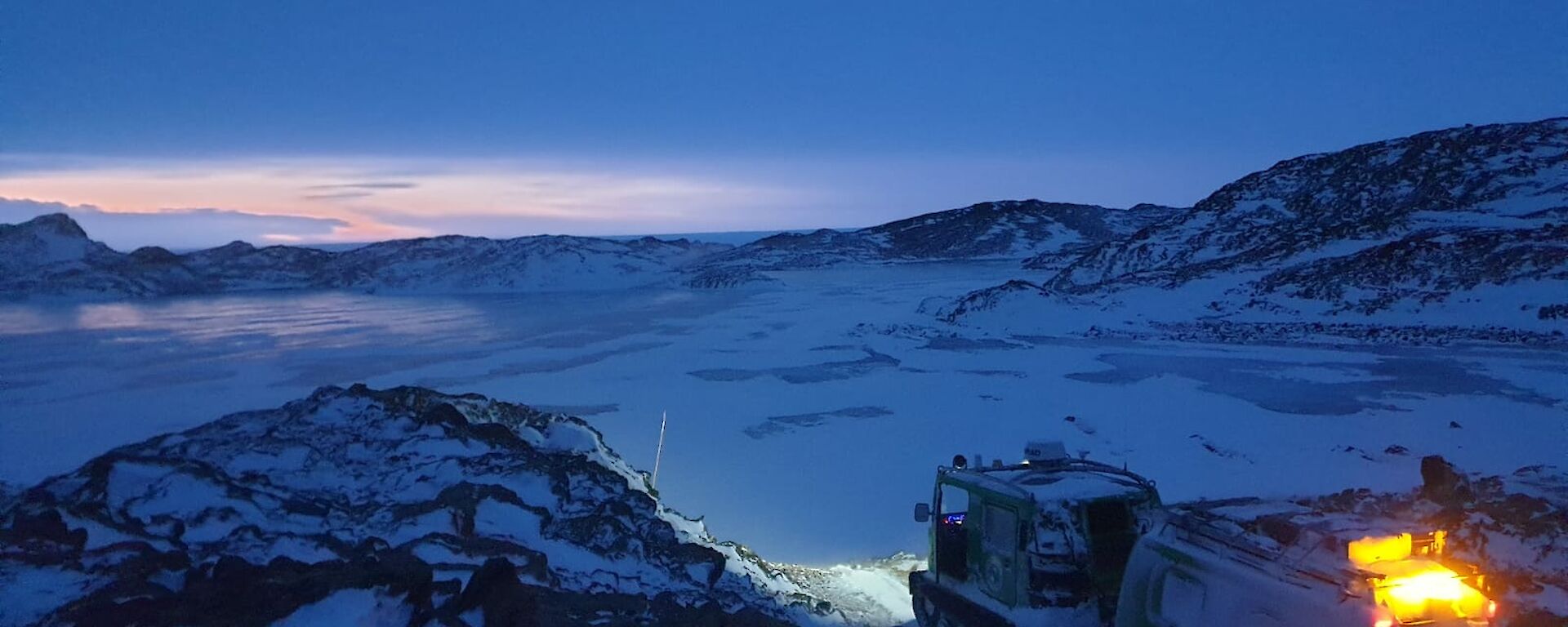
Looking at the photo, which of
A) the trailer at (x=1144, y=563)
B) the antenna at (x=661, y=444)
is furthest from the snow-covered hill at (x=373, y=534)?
the trailer at (x=1144, y=563)

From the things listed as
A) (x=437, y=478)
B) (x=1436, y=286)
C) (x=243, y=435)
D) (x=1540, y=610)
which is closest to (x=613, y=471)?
(x=437, y=478)

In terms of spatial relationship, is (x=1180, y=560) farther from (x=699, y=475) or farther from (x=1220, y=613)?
(x=699, y=475)

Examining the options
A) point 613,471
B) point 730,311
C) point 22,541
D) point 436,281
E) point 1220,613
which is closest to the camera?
point 1220,613

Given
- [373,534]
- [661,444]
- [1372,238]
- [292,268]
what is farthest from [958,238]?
[373,534]

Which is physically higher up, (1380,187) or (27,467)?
(1380,187)

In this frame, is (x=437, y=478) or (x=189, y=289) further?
(x=189, y=289)

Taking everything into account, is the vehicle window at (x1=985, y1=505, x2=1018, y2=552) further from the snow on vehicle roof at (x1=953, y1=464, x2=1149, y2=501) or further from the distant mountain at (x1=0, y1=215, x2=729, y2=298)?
the distant mountain at (x1=0, y1=215, x2=729, y2=298)

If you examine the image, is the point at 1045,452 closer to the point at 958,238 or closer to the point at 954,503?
the point at 954,503
